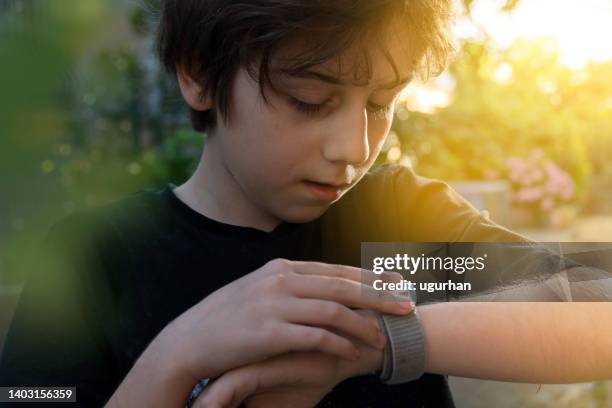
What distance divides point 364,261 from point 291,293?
27 centimetres

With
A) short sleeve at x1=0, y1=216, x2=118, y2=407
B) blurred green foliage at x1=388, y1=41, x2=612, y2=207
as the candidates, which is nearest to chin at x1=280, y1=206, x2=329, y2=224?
Result: short sleeve at x1=0, y1=216, x2=118, y2=407

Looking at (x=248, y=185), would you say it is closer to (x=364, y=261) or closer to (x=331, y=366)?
(x=364, y=261)

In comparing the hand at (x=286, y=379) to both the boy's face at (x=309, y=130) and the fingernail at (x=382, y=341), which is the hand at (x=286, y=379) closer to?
the fingernail at (x=382, y=341)

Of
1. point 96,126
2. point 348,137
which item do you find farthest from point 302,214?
point 96,126

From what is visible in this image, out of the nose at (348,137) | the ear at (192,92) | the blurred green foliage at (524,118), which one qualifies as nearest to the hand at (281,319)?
the nose at (348,137)

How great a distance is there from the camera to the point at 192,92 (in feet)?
4.28

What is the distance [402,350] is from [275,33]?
551 millimetres

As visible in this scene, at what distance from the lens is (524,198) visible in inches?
435

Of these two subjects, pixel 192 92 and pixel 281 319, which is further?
pixel 192 92

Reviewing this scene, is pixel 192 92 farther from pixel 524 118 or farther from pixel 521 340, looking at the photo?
pixel 524 118

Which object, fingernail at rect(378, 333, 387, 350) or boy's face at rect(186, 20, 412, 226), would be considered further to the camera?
boy's face at rect(186, 20, 412, 226)

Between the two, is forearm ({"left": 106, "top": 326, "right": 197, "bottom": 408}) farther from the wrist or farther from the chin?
the chin

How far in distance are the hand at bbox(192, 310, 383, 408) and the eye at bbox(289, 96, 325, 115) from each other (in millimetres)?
351

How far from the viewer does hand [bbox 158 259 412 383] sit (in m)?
0.84
